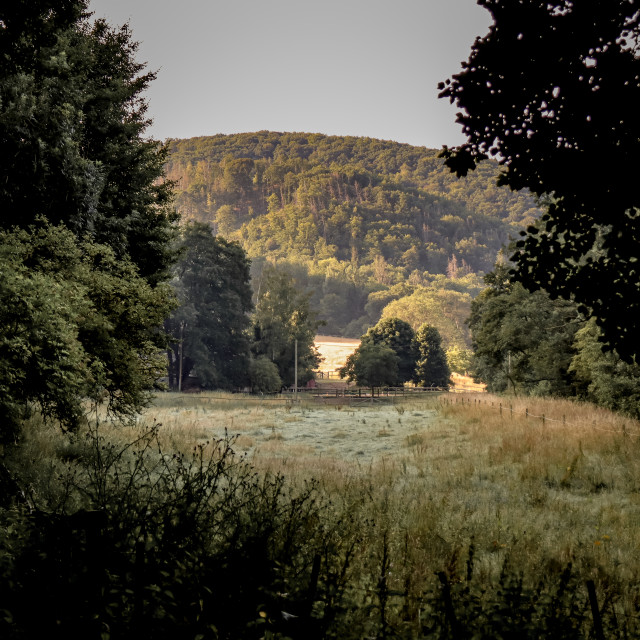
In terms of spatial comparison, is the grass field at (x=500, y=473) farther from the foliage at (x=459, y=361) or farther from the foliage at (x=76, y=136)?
the foliage at (x=459, y=361)

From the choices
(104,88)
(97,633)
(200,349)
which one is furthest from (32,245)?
(200,349)

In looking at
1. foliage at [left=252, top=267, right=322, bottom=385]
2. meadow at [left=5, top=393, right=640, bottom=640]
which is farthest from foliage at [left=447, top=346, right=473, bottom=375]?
meadow at [left=5, top=393, right=640, bottom=640]

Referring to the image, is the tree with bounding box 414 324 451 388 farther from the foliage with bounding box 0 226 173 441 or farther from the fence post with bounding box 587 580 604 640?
the fence post with bounding box 587 580 604 640

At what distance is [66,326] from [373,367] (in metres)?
58.7

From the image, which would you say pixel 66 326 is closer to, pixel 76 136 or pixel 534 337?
pixel 76 136

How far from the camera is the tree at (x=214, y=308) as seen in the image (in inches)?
2169

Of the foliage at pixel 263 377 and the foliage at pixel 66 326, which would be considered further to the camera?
the foliage at pixel 263 377

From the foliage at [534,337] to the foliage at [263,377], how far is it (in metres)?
24.0

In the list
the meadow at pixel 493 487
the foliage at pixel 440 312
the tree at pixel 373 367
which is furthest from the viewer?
the foliage at pixel 440 312

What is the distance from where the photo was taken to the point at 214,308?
56.0 m

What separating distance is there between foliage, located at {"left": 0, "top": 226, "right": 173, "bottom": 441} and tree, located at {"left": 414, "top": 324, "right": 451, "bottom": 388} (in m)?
61.7

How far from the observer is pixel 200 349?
54438 mm

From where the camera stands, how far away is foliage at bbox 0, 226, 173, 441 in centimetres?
893

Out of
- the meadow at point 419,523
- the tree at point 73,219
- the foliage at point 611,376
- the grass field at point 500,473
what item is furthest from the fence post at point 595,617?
the foliage at point 611,376
